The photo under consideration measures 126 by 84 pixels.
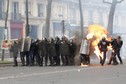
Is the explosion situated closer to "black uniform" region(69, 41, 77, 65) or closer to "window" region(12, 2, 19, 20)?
"black uniform" region(69, 41, 77, 65)

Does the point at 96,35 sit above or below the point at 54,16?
below

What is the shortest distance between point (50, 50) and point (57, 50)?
0.53 m

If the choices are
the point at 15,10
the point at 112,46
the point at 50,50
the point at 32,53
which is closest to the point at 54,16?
the point at 15,10

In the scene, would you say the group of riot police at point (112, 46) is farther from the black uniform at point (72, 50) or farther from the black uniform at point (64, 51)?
the black uniform at point (64, 51)

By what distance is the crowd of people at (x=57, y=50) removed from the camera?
82.8ft

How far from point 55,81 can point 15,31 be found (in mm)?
39978

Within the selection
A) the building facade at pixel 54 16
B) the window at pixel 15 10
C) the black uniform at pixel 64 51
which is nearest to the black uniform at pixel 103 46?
the black uniform at pixel 64 51

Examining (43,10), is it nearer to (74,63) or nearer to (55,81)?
(74,63)

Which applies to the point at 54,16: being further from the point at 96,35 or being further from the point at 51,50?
the point at 51,50

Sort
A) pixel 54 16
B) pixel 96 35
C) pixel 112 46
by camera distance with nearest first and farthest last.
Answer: pixel 112 46 < pixel 96 35 < pixel 54 16

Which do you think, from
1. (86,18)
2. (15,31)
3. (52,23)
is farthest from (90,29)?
(86,18)

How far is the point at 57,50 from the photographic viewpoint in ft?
85.9

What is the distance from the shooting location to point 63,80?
16234 millimetres

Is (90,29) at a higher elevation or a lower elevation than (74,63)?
higher
